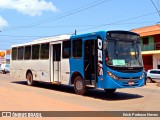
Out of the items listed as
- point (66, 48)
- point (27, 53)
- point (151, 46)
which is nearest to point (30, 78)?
point (27, 53)

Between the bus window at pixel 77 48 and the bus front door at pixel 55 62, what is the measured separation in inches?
78.4

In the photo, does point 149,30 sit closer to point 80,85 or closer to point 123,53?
point 80,85

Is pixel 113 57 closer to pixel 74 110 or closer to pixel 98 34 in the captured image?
pixel 98 34

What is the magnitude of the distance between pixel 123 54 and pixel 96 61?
4.06ft

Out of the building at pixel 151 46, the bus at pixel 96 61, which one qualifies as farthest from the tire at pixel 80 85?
the building at pixel 151 46

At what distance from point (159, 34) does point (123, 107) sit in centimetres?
3458

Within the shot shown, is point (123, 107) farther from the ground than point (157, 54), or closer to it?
closer to it

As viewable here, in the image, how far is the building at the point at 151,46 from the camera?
146 feet

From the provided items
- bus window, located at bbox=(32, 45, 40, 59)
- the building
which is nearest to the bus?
bus window, located at bbox=(32, 45, 40, 59)

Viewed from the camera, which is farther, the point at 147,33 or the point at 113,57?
the point at 147,33

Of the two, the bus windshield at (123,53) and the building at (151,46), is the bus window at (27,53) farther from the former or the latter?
the building at (151,46)

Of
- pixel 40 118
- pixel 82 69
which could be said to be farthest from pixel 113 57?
pixel 40 118

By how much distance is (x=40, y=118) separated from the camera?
961 centimetres

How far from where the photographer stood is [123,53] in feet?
48.8
